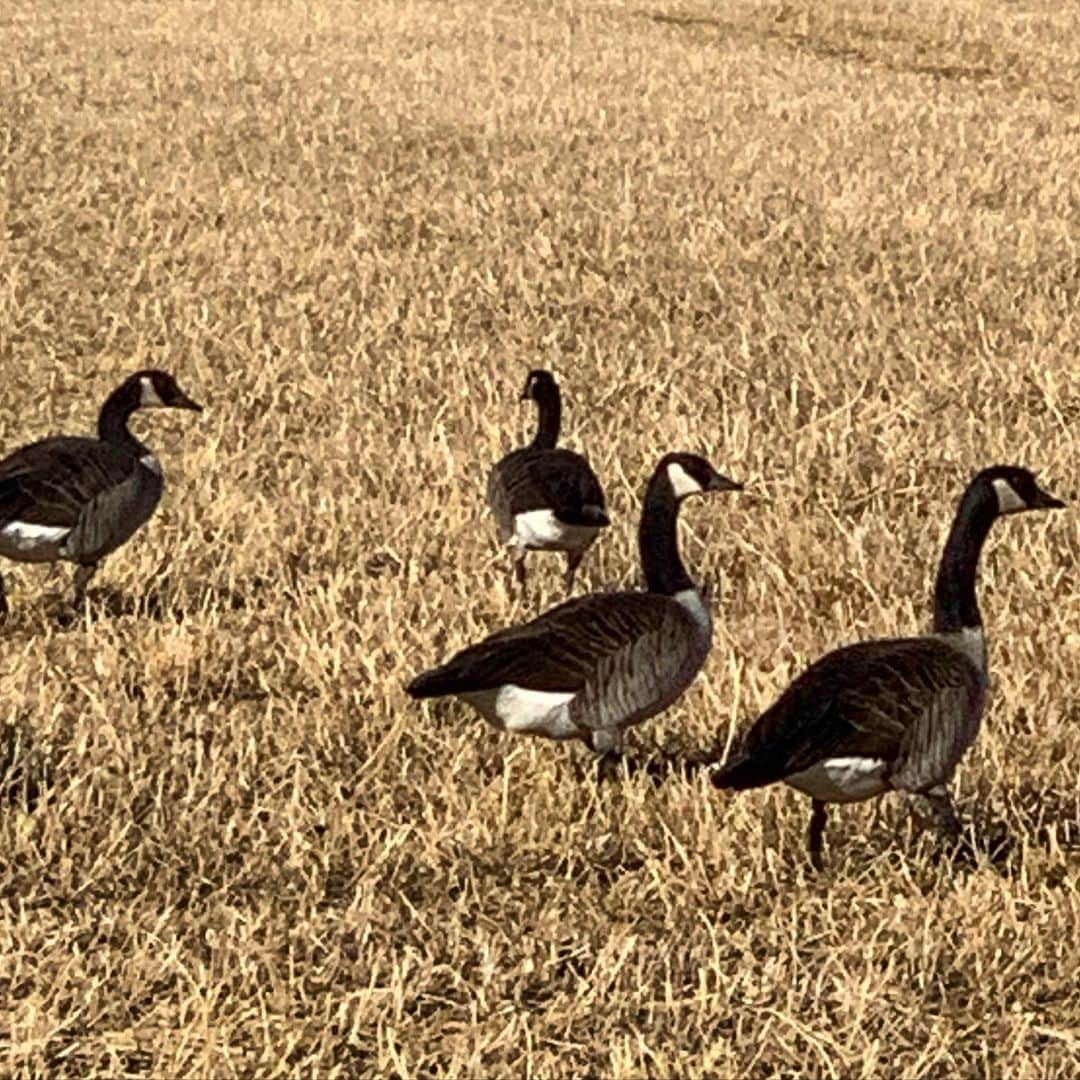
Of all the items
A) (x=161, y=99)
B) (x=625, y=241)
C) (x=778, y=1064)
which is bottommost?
(x=778, y=1064)

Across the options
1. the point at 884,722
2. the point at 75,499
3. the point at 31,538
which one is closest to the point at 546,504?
the point at 75,499

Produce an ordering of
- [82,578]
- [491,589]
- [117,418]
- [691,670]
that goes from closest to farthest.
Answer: [691,670] < [82,578] < [491,589] < [117,418]

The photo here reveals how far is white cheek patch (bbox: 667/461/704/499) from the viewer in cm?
740

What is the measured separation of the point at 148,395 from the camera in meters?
10.1

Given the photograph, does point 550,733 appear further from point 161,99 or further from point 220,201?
point 161,99

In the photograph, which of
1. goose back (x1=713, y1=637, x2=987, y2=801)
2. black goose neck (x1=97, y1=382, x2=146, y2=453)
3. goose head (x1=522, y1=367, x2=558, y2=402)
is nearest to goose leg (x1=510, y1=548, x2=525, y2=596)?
goose head (x1=522, y1=367, x2=558, y2=402)

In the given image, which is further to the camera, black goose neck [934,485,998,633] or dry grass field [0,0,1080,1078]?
black goose neck [934,485,998,633]

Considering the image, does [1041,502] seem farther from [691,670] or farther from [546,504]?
[546,504]

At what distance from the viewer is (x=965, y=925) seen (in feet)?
18.5

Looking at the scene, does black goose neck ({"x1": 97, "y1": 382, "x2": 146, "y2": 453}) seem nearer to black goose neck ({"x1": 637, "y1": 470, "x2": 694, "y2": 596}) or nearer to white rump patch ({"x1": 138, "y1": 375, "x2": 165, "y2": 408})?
white rump patch ({"x1": 138, "y1": 375, "x2": 165, "y2": 408})

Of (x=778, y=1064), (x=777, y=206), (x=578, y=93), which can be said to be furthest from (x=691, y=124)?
(x=778, y=1064)

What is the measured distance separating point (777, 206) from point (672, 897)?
15271 millimetres

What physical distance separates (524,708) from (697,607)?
86cm

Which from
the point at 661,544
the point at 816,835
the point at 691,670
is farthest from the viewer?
the point at 661,544
